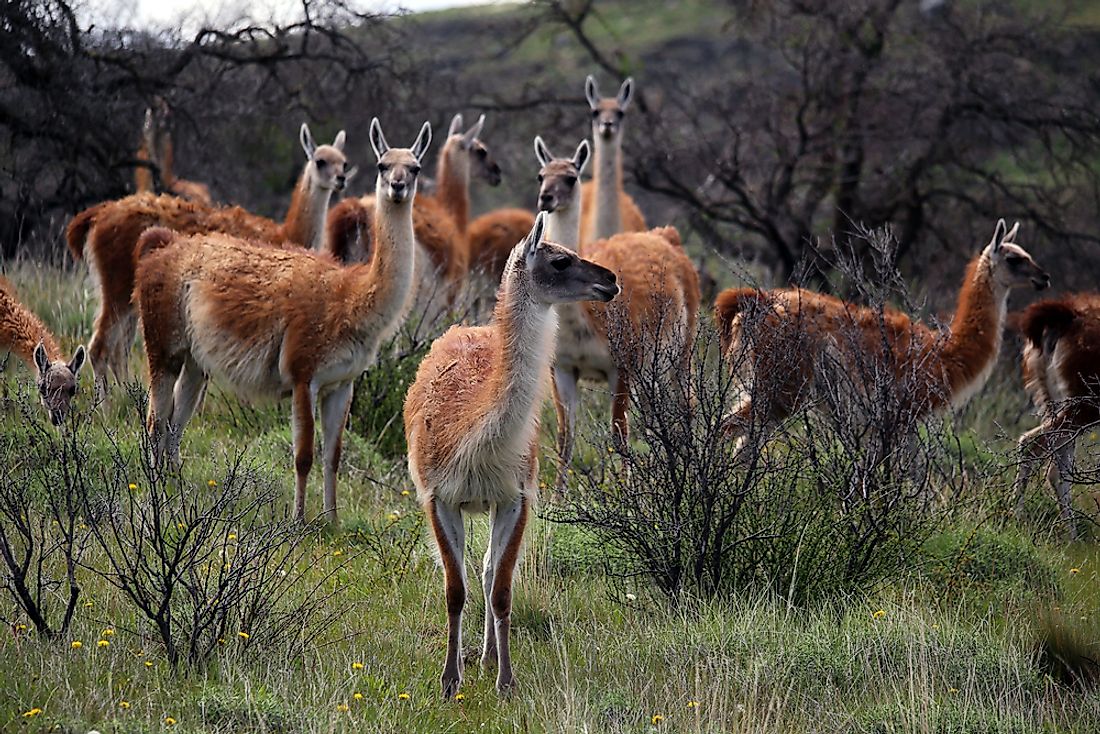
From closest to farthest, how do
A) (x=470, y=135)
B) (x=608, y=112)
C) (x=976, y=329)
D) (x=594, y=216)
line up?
(x=976, y=329) < (x=594, y=216) < (x=608, y=112) < (x=470, y=135)

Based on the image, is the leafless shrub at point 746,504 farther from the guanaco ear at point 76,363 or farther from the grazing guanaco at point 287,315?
the guanaco ear at point 76,363

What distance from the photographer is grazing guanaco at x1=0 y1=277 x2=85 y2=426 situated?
807 cm

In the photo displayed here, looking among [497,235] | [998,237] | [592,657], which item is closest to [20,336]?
[592,657]

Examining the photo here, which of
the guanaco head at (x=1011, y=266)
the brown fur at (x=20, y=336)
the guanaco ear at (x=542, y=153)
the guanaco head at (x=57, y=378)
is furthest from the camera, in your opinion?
the guanaco ear at (x=542, y=153)

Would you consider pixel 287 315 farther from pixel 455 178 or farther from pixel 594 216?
pixel 455 178

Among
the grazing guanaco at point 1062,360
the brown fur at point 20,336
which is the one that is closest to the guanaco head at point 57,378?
the brown fur at point 20,336

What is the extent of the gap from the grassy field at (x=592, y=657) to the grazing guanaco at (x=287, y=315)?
2.77 ft

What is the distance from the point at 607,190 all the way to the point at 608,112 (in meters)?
0.85

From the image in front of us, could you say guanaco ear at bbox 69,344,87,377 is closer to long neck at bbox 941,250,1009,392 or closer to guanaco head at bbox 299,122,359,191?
guanaco head at bbox 299,122,359,191

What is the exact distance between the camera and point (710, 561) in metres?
6.55

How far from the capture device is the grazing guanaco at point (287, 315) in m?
7.93

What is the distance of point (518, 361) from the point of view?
560cm

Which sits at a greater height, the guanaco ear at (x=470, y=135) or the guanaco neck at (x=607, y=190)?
the guanaco ear at (x=470, y=135)

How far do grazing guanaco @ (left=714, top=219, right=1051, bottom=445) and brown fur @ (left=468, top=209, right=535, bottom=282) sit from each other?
21.5 feet
